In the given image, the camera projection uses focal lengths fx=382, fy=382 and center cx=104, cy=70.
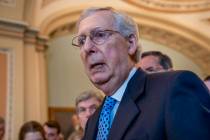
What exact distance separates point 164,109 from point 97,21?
532 mm

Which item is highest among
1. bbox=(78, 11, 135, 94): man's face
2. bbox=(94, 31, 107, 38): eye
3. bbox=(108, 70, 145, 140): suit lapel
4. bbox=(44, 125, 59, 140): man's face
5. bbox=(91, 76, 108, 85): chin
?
bbox=(94, 31, 107, 38): eye

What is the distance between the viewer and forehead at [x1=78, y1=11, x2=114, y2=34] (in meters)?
1.71

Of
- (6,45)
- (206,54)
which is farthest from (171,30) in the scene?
(6,45)

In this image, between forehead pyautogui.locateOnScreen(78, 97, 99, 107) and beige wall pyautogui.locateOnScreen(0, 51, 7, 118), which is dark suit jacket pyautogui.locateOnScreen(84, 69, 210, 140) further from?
beige wall pyautogui.locateOnScreen(0, 51, 7, 118)

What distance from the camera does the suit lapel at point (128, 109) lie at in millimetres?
1532

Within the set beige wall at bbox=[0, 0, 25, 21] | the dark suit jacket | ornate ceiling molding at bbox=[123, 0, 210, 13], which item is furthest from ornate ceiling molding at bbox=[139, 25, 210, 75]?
the dark suit jacket

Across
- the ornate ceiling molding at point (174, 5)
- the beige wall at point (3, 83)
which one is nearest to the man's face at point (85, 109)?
the beige wall at point (3, 83)

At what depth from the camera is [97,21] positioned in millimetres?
1723

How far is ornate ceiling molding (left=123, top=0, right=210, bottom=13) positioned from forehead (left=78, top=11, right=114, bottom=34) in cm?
733

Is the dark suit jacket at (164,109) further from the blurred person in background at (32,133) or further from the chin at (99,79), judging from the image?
the blurred person in background at (32,133)

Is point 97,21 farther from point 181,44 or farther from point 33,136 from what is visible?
point 181,44

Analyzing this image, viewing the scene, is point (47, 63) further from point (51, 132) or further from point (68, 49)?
point (51, 132)

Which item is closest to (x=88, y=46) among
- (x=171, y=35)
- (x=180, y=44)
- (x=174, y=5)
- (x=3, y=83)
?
(x=3, y=83)

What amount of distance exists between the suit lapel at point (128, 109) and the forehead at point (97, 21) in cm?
27
